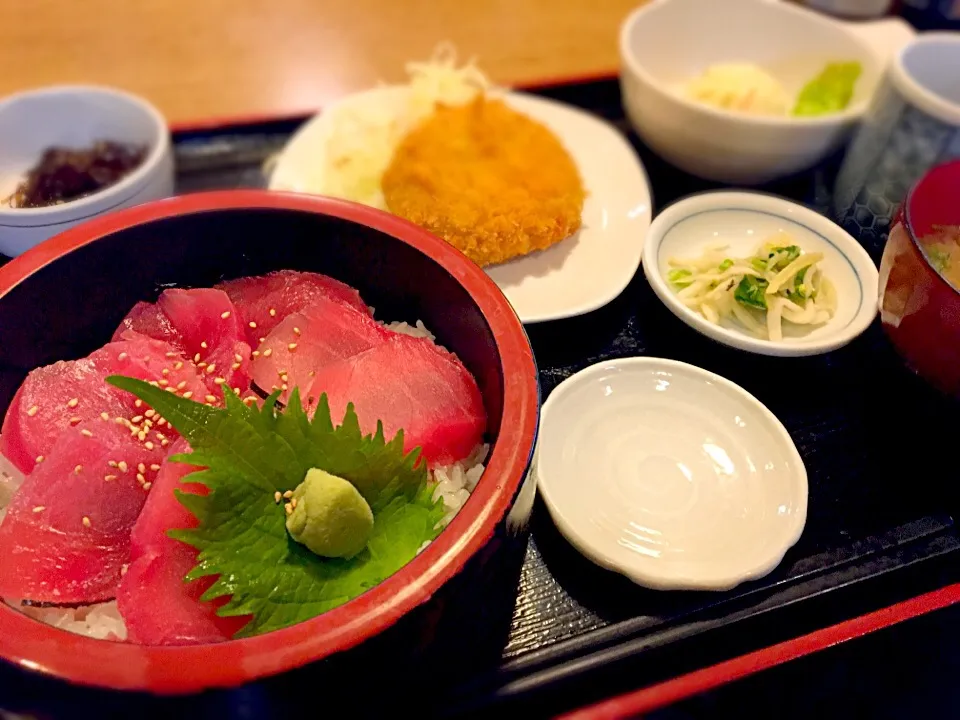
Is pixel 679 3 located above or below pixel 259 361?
above

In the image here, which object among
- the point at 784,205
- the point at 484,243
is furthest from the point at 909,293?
the point at 484,243

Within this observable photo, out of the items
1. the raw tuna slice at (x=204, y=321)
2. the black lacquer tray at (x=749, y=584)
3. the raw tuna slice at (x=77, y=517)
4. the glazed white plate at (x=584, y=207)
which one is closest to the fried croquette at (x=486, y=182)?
the glazed white plate at (x=584, y=207)

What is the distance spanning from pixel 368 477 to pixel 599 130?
1386 mm

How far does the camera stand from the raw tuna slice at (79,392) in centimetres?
117

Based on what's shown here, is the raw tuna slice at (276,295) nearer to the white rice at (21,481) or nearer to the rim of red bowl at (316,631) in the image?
the white rice at (21,481)

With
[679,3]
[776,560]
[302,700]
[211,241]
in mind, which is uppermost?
[679,3]

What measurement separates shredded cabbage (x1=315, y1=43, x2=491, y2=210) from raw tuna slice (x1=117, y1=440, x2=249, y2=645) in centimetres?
96

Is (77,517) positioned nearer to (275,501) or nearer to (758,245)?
(275,501)

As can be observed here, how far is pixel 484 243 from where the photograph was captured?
166 cm

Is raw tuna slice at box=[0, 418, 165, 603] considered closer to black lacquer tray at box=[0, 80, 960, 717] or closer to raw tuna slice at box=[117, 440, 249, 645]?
raw tuna slice at box=[117, 440, 249, 645]

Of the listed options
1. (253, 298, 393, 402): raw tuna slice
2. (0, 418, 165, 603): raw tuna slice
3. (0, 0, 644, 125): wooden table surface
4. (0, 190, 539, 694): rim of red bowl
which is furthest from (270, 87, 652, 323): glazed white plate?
(0, 418, 165, 603): raw tuna slice

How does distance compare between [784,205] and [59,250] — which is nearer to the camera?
[59,250]

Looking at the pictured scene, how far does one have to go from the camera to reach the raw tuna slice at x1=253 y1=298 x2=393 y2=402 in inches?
50.8

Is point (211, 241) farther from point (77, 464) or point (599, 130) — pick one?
point (599, 130)
